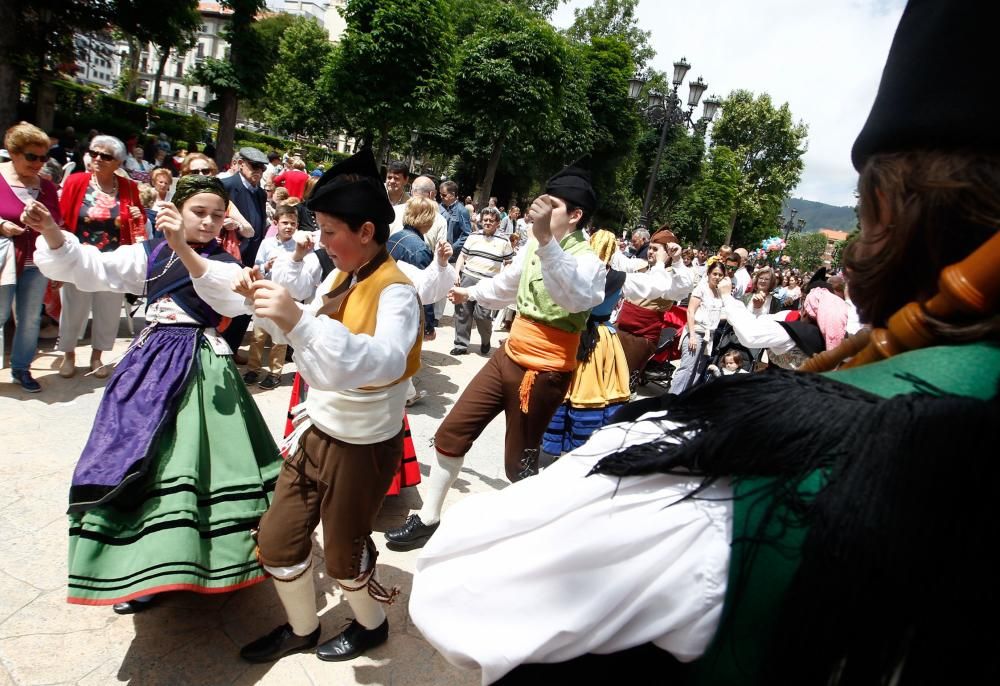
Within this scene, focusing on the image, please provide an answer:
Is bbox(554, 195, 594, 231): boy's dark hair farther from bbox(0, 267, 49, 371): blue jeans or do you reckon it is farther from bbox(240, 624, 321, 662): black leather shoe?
bbox(0, 267, 49, 371): blue jeans

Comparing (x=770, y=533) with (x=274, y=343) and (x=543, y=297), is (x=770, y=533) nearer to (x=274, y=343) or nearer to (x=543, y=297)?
(x=543, y=297)

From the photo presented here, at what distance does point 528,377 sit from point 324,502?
1411mm

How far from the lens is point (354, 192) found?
2451 mm

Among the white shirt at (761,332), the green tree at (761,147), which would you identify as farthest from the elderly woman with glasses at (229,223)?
the green tree at (761,147)

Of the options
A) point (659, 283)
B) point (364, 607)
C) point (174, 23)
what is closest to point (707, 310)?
point (659, 283)

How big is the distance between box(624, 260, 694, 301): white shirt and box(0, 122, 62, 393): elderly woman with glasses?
15.5ft

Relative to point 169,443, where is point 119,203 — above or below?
above

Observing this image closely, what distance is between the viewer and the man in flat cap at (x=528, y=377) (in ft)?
11.8

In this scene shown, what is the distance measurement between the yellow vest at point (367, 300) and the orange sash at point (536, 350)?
107cm

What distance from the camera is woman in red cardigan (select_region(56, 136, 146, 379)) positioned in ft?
18.2

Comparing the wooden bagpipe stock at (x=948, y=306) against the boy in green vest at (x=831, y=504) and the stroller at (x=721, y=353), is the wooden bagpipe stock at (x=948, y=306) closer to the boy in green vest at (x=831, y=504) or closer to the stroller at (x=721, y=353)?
the boy in green vest at (x=831, y=504)

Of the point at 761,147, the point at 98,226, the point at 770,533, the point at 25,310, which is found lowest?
the point at 25,310

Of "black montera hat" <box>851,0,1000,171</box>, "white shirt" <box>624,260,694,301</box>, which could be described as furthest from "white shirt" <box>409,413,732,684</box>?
Answer: "white shirt" <box>624,260,694,301</box>

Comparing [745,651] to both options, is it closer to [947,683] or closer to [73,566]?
[947,683]
